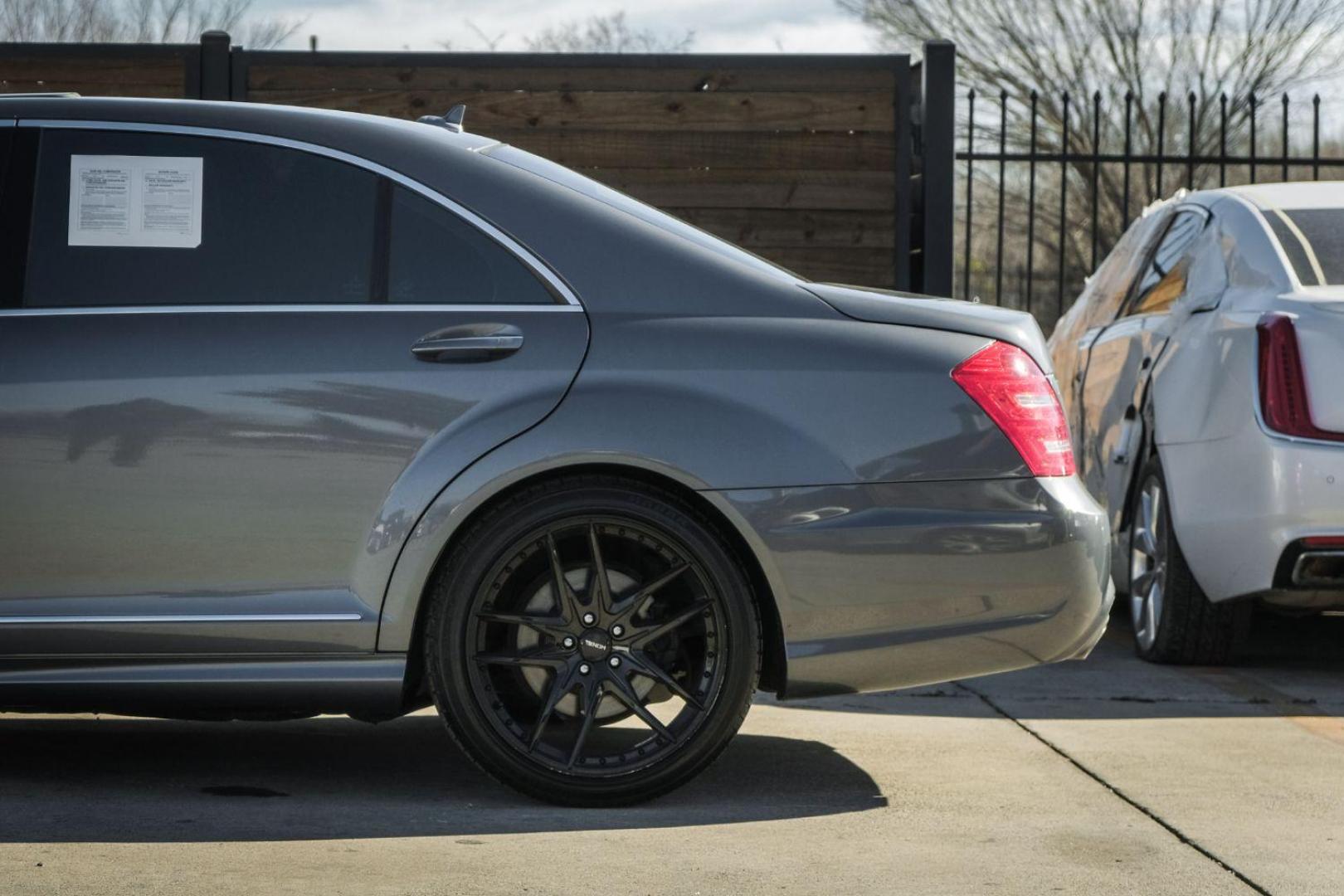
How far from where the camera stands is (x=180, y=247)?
4.36m

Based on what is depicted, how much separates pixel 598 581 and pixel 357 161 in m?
1.13

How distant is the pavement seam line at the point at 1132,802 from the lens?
3.76 meters

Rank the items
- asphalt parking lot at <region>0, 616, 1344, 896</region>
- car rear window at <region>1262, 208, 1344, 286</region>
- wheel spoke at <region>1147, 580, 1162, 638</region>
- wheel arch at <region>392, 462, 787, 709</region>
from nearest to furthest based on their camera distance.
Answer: asphalt parking lot at <region>0, 616, 1344, 896</region> → wheel arch at <region>392, 462, 787, 709</region> → car rear window at <region>1262, 208, 1344, 286</region> → wheel spoke at <region>1147, 580, 1162, 638</region>

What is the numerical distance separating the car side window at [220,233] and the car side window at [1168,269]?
3501 mm

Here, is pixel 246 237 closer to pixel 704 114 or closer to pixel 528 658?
pixel 528 658

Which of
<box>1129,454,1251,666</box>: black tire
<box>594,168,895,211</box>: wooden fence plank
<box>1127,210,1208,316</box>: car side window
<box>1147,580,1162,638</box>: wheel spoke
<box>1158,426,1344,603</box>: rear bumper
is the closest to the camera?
<box>1158,426,1344,603</box>: rear bumper

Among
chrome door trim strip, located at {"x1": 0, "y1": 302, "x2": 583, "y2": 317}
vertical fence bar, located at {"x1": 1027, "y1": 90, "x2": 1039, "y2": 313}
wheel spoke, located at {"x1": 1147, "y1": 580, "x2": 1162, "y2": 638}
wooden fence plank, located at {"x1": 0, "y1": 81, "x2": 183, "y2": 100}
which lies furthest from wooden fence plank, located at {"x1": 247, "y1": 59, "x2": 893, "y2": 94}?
chrome door trim strip, located at {"x1": 0, "y1": 302, "x2": 583, "y2": 317}

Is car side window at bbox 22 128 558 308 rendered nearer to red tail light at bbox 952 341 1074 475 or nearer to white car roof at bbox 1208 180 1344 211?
red tail light at bbox 952 341 1074 475

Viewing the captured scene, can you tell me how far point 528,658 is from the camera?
429 cm

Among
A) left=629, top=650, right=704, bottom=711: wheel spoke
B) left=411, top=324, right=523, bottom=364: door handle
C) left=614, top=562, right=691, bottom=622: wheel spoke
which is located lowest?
left=629, top=650, right=704, bottom=711: wheel spoke

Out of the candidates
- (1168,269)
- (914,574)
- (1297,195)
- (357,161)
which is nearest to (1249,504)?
(1297,195)

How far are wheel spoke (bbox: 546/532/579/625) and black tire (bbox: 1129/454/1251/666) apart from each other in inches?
107

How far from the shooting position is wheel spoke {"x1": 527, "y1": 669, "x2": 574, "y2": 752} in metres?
4.28

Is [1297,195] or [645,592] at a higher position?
[1297,195]
